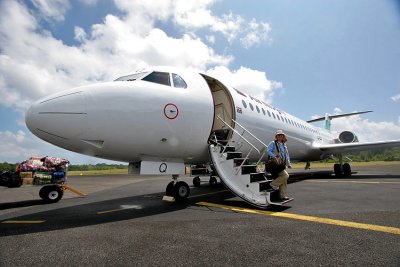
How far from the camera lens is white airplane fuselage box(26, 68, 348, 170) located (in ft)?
16.6

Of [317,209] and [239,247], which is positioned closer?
[239,247]

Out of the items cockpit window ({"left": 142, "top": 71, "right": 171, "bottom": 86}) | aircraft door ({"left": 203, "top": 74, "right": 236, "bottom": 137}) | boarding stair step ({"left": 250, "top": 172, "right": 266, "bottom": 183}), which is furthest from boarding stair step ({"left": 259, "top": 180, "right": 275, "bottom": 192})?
cockpit window ({"left": 142, "top": 71, "right": 171, "bottom": 86})

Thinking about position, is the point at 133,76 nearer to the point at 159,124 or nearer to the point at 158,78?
the point at 158,78

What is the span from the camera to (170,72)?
6828mm

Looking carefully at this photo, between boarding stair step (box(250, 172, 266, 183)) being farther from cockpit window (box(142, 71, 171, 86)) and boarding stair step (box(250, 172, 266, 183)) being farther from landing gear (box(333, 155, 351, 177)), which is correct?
landing gear (box(333, 155, 351, 177))

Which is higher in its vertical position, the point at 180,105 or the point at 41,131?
the point at 180,105

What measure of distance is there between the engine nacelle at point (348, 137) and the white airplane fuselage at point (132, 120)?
1626cm

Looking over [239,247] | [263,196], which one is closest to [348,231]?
[239,247]

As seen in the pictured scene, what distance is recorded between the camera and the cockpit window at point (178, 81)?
670 cm

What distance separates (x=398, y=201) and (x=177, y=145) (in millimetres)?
5810

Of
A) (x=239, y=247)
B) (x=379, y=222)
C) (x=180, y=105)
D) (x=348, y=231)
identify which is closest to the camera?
(x=239, y=247)

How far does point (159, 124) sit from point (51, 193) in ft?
17.1

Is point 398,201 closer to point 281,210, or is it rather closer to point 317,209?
point 317,209

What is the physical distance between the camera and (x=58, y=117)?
496cm
